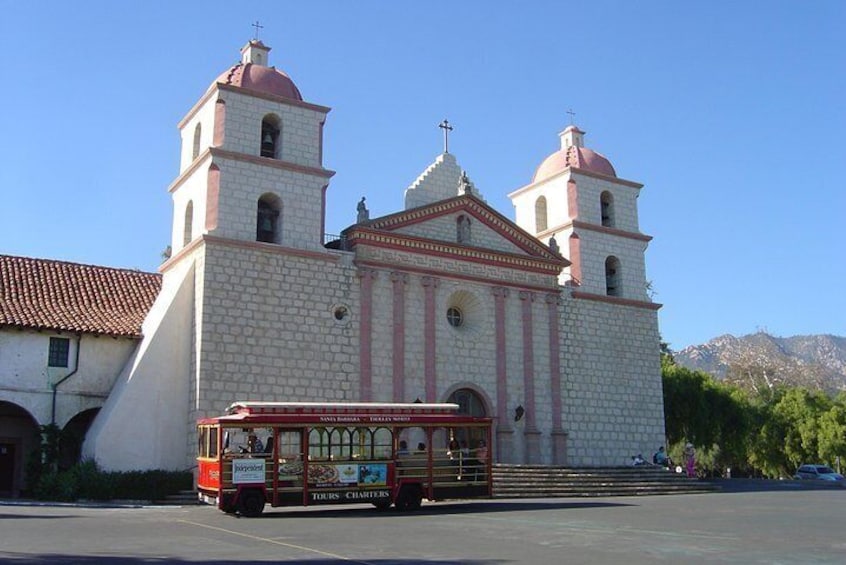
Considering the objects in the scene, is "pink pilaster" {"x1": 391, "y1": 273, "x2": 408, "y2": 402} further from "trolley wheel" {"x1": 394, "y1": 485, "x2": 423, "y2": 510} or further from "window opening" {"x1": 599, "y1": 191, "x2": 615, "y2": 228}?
"window opening" {"x1": 599, "y1": 191, "x2": 615, "y2": 228}

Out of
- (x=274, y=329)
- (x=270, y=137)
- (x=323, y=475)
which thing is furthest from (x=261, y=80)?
(x=323, y=475)

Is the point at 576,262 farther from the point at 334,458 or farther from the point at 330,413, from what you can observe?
the point at 334,458

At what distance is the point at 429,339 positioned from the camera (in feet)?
97.5

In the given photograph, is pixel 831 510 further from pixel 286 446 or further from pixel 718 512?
pixel 286 446

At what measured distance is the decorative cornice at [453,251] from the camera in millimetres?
29359

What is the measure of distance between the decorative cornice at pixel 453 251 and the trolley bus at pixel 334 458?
9.20m

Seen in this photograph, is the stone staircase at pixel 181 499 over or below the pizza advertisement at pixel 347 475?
below

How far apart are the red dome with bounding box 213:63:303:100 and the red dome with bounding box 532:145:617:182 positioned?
11560 millimetres

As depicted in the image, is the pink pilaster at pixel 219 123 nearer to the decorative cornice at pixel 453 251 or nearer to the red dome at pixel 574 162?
the decorative cornice at pixel 453 251

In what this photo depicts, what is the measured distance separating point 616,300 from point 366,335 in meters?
11.2

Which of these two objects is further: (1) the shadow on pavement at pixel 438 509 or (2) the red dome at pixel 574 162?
(2) the red dome at pixel 574 162

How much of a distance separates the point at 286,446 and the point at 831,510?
12262mm

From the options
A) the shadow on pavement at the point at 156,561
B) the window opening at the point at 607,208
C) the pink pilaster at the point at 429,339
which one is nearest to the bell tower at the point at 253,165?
the pink pilaster at the point at 429,339

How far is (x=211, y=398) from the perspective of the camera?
25.3 metres
